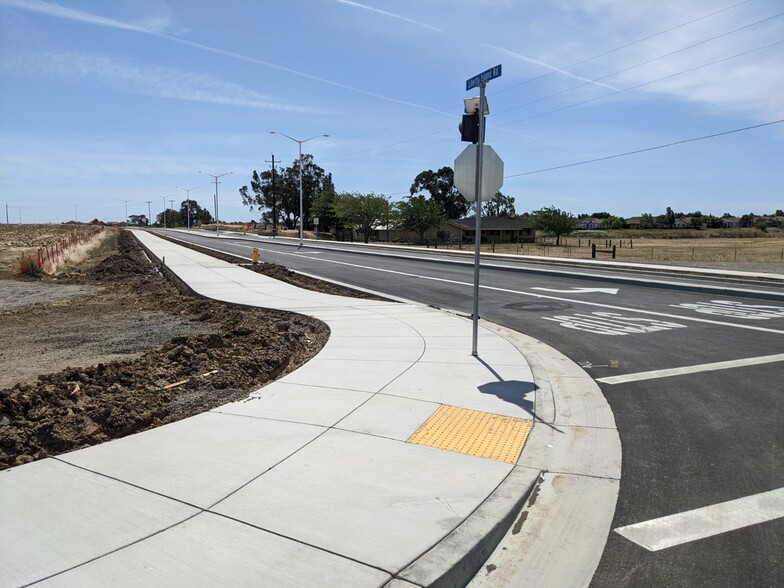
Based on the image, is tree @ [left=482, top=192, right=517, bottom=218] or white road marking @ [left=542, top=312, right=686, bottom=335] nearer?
white road marking @ [left=542, top=312, right=686, bottom=335]

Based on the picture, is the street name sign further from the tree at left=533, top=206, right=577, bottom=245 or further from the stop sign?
the tree at left=533, top=206, right=577, bottom=245

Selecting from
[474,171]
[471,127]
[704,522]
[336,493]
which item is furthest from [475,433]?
[471,127]

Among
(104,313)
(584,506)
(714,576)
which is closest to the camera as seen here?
(714,576)

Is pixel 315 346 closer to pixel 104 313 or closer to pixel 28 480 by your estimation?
pixel 28 480

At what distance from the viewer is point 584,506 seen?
388 centimetres

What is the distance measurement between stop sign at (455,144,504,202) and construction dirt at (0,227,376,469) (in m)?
3.24

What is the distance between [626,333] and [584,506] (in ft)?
22.5

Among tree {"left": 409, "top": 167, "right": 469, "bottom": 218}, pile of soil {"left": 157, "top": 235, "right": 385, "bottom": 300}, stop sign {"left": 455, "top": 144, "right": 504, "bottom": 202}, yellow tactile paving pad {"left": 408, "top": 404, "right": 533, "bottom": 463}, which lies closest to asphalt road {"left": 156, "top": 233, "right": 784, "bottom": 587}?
yellow tactile paving pad {"left": 408, "top": 404, "right": 533, "bottom": 463}

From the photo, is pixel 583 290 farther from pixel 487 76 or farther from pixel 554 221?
pixel 554 221

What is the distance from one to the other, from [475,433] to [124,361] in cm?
483

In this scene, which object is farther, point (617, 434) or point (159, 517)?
point (617, 434)

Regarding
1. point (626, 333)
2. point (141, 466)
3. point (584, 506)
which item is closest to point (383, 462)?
point (584, 506)

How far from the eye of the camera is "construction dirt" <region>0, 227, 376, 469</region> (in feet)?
16.5

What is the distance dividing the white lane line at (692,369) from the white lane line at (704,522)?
10.2 ft
